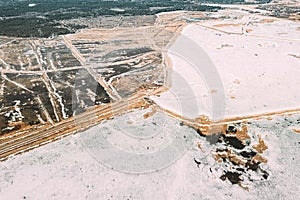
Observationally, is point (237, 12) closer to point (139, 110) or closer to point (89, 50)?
point (89, 50)

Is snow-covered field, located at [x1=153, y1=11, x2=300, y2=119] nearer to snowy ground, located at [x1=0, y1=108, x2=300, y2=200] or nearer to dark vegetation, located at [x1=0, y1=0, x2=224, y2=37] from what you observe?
snowy ground, located at [x1=0, y1=108, x2=300, y2=200]

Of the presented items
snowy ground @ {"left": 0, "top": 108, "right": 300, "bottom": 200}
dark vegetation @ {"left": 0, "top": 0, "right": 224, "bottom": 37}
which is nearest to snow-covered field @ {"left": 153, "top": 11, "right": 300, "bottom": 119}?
snowy ground @ {"left": 0, "top": 108, "right": 300, "bottom": 200}

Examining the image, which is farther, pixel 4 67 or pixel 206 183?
pixel 4 67

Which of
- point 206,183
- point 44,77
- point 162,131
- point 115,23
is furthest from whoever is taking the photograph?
Answer: point 115,23

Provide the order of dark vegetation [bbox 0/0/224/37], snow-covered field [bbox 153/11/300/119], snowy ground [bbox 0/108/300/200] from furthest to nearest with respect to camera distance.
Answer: dark vegetation [bbox 0/0/224/37]
snow-covered field [bbox 153/11/300/119]
snowy ground [bbox 0/108/300/200]

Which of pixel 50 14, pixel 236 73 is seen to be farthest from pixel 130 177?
pixel 50 14

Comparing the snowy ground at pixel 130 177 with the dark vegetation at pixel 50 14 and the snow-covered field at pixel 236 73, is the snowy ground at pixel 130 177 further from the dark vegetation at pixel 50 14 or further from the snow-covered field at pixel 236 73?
the dark vegetation at pixel 50 14

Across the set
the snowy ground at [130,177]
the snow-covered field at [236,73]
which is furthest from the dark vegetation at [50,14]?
the snowy ground at [130,177]

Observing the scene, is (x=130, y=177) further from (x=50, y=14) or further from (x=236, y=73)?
(x=50, y=14)

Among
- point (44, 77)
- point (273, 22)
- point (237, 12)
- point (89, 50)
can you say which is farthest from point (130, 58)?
point (237, 12)

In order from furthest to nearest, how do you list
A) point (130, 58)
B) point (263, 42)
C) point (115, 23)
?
point (115, 23) → point (263, 42) → point (130, 58)

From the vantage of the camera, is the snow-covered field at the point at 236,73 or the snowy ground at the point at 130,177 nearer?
the snowy ground at the point at 130,177
